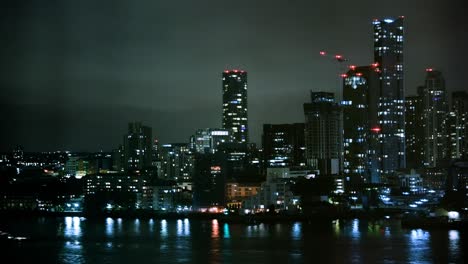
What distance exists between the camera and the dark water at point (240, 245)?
23.5 meters

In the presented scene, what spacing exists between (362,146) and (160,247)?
122 ft

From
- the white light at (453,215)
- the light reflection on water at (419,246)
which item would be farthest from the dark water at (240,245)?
the white light at (453,215)

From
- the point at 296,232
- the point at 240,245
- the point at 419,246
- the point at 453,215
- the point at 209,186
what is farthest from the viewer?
the point at 209,186

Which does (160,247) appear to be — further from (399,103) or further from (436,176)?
(399,103)

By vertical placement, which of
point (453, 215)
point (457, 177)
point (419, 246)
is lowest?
point (419, 246)

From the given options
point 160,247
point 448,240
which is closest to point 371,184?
point 448,240

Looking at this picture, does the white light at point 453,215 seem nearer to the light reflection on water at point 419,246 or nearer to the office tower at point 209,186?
the light reflection on water at point 419,246

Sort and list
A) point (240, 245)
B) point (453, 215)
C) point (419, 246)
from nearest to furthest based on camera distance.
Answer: point (419, 246) → point (240, 245) → point (453, 215)

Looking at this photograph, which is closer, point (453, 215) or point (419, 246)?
point (419, 246)

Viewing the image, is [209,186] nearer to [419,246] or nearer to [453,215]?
[453,215]

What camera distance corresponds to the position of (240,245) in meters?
27.9

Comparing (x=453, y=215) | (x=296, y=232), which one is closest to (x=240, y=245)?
(x=296, y=232)

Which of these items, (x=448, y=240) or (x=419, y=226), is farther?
(x=419, y=226)

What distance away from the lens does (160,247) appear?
89.8 feet
